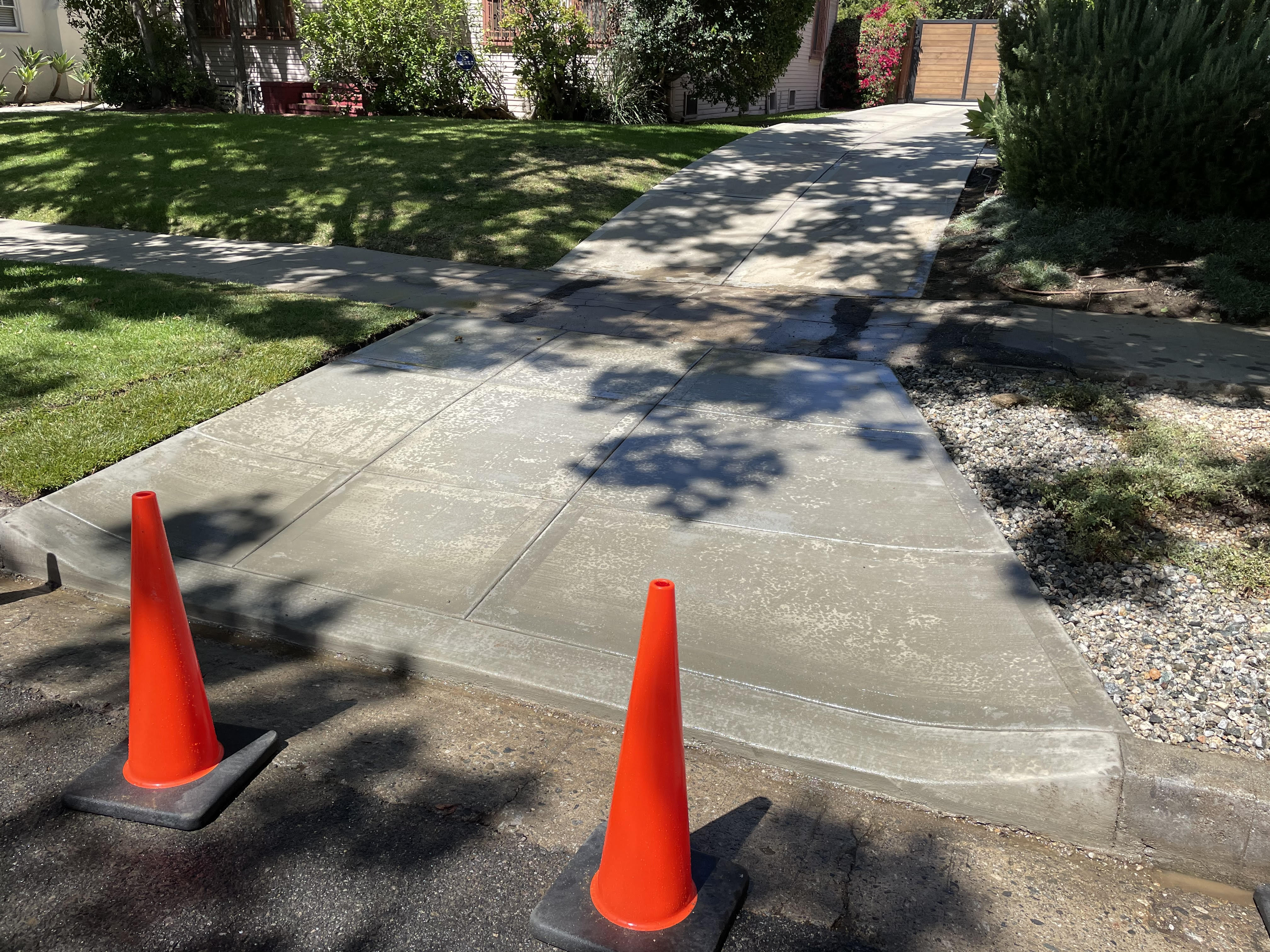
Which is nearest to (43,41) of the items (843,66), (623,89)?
(623,89)

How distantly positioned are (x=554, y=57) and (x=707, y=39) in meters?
2.60

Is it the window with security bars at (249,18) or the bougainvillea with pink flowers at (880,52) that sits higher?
the window with security bars at (249,18)

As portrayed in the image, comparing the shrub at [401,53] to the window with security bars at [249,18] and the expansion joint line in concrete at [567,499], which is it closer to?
the window with security bars at [249,18]

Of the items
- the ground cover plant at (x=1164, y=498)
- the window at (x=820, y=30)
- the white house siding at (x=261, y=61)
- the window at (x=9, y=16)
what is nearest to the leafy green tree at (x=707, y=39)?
the window at (x=820, y=30)

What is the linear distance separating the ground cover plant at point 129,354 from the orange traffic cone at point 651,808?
3.55 m

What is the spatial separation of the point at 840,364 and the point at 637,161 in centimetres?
667

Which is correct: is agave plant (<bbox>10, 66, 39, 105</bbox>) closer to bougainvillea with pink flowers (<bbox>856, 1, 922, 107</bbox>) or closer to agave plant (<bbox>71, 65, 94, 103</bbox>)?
agave plant (<bbox>71, 65, 94, 103</bbox>)

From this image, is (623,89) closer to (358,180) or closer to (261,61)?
(358,180)

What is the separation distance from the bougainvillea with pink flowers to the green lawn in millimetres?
12918

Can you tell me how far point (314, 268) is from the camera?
8734mm

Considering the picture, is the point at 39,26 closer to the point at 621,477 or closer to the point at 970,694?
the point at 621,477

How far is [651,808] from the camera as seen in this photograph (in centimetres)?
239

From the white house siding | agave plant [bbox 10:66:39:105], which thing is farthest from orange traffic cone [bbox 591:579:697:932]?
agave plant [bbox 10:66:39:105]

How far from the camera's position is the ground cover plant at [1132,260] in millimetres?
7320
